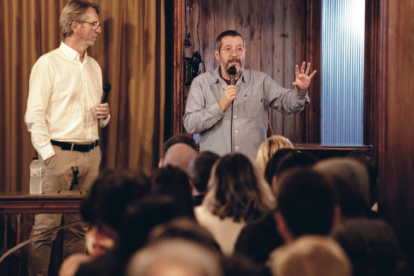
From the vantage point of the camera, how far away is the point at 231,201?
5.27 feet

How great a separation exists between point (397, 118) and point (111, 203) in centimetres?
117

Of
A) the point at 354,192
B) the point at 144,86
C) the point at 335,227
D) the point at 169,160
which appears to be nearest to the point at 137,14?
the point at 144,86

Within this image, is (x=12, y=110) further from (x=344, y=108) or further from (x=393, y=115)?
(x=344, y=108)

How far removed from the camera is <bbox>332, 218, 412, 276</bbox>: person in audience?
102cm

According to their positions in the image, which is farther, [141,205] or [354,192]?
[354,192]

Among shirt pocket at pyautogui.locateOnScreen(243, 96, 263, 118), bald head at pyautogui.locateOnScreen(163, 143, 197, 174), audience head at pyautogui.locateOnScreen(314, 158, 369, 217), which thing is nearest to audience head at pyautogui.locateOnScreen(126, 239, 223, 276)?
audience head at pyautogui.locateOnScreen(314, 158, 369, 217)

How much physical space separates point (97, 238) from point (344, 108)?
155 inches

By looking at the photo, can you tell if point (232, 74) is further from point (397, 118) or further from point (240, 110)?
point (397, 118)

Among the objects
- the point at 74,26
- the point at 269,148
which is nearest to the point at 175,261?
the point at 269,148

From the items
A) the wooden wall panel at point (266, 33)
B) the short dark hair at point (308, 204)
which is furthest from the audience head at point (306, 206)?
the wooden wall panel at point (266, 33)

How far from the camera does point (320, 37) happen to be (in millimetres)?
4660

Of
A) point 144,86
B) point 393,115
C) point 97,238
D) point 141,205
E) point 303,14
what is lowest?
point 97,238

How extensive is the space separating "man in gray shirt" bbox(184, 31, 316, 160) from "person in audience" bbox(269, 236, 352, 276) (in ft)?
7.24

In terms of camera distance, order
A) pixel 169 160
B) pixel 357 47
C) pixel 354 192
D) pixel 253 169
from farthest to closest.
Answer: pixel 357 47, pixel 169 160, pixel 253 169, pixel 354 192
